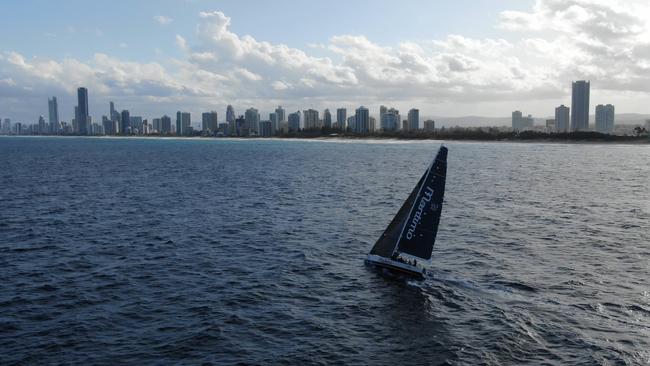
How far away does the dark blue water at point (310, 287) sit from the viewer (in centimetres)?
2581

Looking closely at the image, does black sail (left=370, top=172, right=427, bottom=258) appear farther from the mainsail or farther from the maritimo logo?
the maritimo logo

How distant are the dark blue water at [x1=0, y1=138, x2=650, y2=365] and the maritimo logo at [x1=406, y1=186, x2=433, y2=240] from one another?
362cm

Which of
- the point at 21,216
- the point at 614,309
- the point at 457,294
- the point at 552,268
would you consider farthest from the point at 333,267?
the point at 21,216

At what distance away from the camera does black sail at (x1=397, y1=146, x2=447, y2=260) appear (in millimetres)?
37625

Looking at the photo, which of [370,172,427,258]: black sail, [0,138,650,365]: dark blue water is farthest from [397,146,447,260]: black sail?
[0,138,650,365]: dark blue water

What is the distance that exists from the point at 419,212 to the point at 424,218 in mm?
566

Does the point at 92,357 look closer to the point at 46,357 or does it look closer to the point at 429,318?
the point at 46,357

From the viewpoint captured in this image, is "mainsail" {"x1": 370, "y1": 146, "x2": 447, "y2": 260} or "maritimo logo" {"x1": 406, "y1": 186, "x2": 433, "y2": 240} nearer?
"mainsail" {"x1": 370, "y1": 146, "x2": 447, "y2": 260}

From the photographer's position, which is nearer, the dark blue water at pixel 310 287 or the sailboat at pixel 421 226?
the dark blue water at pixel 310 287

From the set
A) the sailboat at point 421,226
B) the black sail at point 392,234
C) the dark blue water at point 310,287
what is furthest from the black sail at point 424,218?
the dark blue water at point 310,287

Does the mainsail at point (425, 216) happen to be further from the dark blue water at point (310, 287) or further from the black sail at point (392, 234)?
the dark blue water at point (310, 287)

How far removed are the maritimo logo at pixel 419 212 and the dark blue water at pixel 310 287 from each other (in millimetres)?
3620

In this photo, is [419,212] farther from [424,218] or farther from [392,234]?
[392,234]

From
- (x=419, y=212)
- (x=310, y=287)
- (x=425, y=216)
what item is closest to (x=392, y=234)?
(x=419, y=212)
